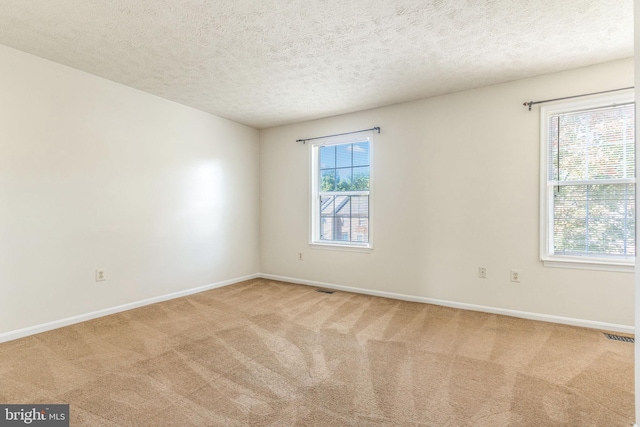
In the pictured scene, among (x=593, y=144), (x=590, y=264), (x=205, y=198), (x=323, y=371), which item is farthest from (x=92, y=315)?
(x=593, y=144)

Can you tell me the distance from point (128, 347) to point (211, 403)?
1.17 meters

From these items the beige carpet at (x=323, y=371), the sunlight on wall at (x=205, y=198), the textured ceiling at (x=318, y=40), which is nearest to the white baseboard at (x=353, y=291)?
the beige carpet at (x=323, y=371)

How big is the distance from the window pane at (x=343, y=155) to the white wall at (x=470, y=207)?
9.9 inches

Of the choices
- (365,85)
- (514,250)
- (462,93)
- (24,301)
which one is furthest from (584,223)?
(24,301)

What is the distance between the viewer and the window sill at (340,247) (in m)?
4.14

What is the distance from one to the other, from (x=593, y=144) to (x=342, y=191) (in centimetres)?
278

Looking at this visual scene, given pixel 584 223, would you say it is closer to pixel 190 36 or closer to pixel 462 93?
pixel 462 93

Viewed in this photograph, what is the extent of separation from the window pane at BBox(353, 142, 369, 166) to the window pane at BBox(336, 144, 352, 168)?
0.10 m

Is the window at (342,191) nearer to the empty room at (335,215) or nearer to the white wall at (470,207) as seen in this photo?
the empty room at (335,215)

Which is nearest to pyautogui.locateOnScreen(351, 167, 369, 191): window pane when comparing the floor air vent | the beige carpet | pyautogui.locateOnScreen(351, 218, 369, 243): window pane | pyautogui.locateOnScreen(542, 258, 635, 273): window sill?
pyautogui.locateOnScreen(351, 218, 369, 243): window pane

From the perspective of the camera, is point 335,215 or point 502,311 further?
point 335,215

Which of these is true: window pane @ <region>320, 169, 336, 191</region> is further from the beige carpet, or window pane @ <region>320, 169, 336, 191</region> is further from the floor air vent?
the floor air vent

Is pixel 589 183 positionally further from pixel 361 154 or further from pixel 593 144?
pixel 361 154

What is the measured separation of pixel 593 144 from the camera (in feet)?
9.47
